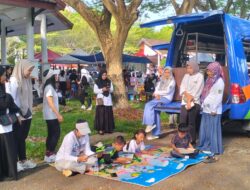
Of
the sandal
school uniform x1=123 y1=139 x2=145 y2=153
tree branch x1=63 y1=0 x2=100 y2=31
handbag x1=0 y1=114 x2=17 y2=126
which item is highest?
tree branch x1=63 y1=0 x2=100 y2=31

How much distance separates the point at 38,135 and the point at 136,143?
2938 millimetres

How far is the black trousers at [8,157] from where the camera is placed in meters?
5.58

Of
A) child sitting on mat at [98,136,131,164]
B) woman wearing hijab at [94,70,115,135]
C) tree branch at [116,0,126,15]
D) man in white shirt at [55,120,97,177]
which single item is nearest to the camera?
man in white shirt at [55,120,97,177]

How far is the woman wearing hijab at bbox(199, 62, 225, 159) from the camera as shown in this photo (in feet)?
23.5

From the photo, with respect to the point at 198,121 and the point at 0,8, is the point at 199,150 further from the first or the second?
the point at 0,8

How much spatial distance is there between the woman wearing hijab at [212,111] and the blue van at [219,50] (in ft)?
2.05

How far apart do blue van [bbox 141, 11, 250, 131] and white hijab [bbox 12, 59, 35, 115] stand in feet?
10.5

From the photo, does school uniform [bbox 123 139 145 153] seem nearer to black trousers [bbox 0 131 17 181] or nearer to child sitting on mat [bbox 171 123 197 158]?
child sitting on mat [bbox 171 123 197 158]

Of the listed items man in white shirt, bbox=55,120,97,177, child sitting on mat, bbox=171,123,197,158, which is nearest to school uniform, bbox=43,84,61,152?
man in white shirt, bbox=55,120,97,177

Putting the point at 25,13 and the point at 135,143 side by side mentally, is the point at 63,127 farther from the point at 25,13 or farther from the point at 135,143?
the point at 25,13

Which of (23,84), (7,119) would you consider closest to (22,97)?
(23,84)

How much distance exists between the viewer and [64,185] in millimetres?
5516

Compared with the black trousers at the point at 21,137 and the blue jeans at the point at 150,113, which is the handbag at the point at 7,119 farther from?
the blue jeans at the point at 150,113

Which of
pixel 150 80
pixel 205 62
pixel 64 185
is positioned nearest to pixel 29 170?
pixel 64 185
